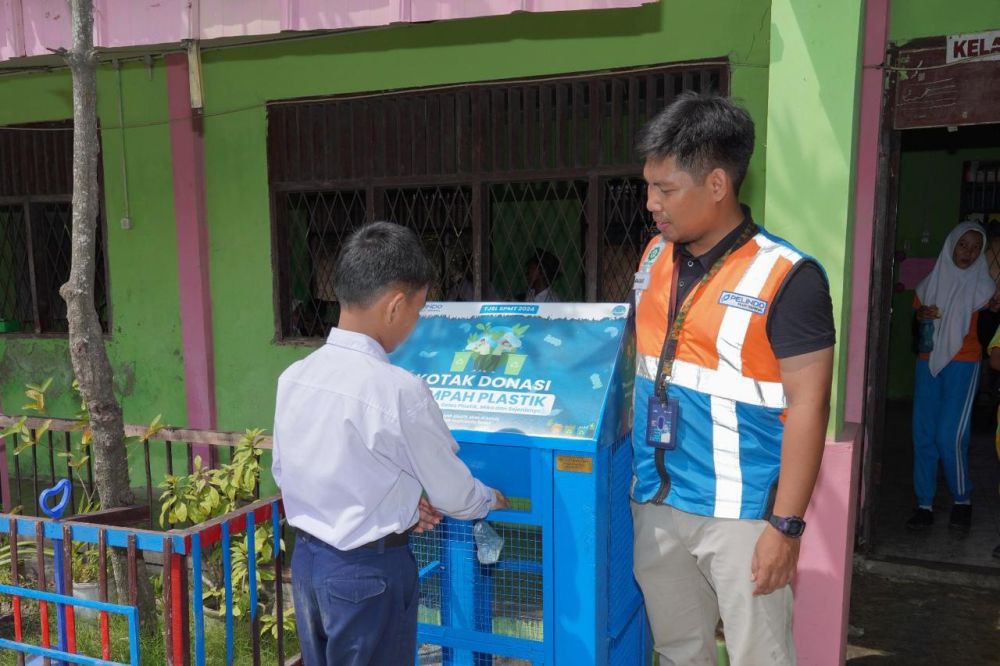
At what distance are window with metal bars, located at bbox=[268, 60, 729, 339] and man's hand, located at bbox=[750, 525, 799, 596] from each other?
2.81 m

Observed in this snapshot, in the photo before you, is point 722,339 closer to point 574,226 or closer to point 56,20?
point 56,20

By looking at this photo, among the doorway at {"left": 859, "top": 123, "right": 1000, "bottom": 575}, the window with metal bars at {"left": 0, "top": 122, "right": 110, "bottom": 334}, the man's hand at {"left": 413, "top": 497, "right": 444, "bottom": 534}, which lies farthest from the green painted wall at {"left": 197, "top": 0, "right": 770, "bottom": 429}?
the man's hand at {"left": 413, "top": 497, "right": 444, "bottom": 534}

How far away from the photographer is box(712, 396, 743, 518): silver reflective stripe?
1.73m

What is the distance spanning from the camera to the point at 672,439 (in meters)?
1.79

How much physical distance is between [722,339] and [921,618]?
251 cm

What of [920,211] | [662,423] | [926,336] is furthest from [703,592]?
[920,211]

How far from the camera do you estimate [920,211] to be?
833cm

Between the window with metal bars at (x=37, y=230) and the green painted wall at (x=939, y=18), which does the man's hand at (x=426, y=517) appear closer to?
the green painted wall at (x=939, y=18)

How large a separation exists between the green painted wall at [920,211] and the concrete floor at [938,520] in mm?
1685

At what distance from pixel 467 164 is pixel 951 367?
9.77 ft

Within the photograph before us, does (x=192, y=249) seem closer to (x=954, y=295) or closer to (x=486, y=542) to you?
(x=486, y=542)

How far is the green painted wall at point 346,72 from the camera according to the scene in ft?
12.8

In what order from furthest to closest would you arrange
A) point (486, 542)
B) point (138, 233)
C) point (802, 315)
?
point (138, 233)
point (486, 542)
point (802, 315)

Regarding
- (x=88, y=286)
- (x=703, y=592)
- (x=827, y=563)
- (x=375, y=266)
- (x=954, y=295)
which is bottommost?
(x=827, y=563)
